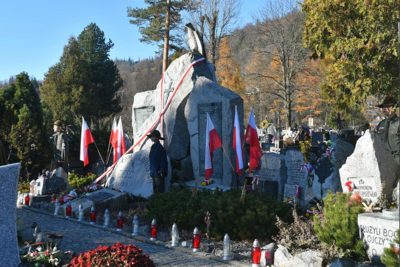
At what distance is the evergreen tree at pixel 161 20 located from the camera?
22.8m

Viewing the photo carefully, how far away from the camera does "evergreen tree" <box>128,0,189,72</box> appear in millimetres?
22797

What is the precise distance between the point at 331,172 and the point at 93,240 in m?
4.61

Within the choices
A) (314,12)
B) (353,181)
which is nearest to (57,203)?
(353,181)

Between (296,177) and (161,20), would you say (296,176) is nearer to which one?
(296,177)

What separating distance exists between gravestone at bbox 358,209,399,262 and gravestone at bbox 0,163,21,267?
4.17m

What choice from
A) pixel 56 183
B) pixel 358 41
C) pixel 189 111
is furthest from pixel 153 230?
pixel 358 41

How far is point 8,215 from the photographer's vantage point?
4.41 m

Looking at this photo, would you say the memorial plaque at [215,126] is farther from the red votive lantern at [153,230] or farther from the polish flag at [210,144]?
the red votive lantern at [153,230]

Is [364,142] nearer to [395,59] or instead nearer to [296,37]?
[395,59]

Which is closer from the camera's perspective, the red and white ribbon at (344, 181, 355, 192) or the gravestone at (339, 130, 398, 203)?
the gravestone at (339, 130, 398, 203)

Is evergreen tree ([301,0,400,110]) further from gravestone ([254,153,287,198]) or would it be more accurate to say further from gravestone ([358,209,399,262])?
gravestone ([358,209,399,262])

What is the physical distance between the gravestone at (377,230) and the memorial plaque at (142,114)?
380 inches

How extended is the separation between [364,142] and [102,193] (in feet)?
20.8

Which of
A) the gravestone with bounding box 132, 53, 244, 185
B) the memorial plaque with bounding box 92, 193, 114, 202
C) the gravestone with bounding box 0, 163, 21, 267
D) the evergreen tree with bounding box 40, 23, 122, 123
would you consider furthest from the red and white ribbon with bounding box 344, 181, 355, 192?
the evergreen tree with bounding box 40, 23, 122, 123
